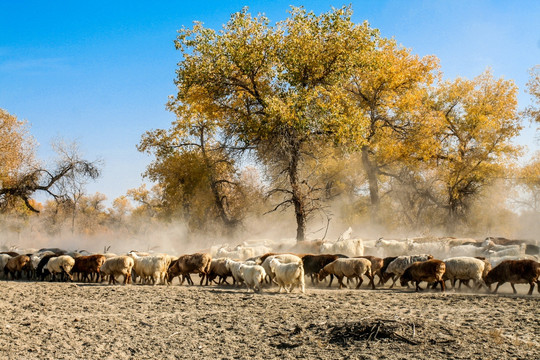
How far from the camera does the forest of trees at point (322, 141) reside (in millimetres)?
23719

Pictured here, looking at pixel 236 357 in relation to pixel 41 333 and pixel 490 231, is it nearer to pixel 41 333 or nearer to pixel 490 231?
pixel 41 333

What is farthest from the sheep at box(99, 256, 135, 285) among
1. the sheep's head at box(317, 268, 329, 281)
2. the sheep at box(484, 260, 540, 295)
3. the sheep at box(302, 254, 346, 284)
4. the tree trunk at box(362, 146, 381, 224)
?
the tree trunk at box(362, 146, 381, 224)

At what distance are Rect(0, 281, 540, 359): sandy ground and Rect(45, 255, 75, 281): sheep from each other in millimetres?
5661

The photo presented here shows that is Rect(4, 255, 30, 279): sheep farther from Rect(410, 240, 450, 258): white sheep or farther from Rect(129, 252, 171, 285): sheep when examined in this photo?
Rect(410, 240, 450, 258): white sheep

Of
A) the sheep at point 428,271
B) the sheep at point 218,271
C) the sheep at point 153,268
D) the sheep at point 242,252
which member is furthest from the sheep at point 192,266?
the sheep at point 428,271

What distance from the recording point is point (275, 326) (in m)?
10.0

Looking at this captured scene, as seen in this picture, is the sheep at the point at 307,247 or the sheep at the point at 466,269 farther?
the sheep at the point at 307,247

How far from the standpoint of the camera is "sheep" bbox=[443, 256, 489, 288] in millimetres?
14195

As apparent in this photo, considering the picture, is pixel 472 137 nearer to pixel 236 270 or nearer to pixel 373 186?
pixel 373 186


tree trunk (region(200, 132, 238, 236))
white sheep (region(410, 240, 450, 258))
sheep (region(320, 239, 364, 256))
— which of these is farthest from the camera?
tree trunk (region(200, 132, 238, 236))

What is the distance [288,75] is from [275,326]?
53.1 feet

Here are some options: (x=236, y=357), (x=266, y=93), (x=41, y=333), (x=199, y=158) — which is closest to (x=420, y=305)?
(x=236, y=357)

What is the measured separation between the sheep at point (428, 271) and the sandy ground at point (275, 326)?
1029 millimetres

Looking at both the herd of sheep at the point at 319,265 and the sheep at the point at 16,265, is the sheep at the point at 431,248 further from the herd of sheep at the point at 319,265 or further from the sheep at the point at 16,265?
the sheep at the point at 16,265
